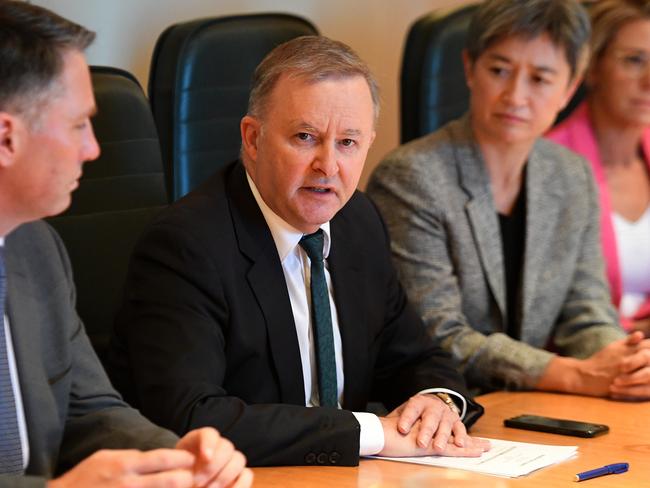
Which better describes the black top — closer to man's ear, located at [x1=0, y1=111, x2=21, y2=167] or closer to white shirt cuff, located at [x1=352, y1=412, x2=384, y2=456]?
white shirt cuff, located at [x1=352, y1=412, x2=384, y2=456]

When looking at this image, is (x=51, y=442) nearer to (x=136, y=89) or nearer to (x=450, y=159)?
(x=136, y=89)

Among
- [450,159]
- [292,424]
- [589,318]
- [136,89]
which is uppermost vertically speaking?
[136,89]

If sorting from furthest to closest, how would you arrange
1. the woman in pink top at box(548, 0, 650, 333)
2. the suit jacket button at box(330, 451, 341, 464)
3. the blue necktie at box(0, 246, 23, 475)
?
1. the woman in pink top at box(548, 0, 650, 333)
2. the suit jacket button at box(330, 451, 341, 464)
3. the blue necktie at box(0, 246, 23, 475)

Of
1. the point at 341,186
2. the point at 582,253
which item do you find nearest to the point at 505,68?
the point at 582,253

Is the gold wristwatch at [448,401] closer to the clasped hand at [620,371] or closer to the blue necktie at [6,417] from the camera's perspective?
the clasped hand at [620,371]

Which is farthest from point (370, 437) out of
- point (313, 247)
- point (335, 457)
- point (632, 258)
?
point (632, 258)

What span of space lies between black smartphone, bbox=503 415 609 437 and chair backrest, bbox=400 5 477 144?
1.33m

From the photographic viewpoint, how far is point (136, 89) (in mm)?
2762

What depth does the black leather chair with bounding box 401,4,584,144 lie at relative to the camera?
3535mm

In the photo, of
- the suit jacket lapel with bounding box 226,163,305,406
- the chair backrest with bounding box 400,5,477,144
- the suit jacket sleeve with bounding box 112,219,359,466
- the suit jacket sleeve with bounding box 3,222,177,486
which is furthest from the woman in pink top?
the suit jacket sleeve with bounding box 3,222,177,486

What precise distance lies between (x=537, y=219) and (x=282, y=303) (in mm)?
1032

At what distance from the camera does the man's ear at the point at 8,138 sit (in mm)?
1668

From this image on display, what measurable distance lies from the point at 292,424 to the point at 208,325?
264mm

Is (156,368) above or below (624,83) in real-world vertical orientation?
below
